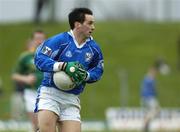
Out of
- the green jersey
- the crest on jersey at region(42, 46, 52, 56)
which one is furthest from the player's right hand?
the green jersey

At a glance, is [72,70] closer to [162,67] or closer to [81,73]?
[81,73]

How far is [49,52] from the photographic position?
36.2 ft

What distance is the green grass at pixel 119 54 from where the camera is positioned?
34.8 m

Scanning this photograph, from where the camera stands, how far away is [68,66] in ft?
35.5

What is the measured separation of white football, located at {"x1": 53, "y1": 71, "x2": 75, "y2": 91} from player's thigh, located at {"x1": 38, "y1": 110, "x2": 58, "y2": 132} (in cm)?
38

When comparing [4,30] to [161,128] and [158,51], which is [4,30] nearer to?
[158,51]

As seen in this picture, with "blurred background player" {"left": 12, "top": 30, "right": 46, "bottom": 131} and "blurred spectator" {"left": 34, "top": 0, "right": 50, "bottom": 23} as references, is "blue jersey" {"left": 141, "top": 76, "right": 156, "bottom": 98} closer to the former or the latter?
"blurred background player" {"left": 12, "top": 30, "right": 46, "bottom": 131}

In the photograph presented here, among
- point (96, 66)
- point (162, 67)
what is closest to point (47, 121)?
point (96, 66)

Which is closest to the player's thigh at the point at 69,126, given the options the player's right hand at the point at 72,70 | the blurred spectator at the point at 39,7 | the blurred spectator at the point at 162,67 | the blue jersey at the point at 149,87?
the player's right hand at the point at 72,70

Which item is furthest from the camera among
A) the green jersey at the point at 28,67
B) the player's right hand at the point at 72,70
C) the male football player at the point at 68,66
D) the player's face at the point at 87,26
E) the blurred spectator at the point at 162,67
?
the blurred spectator at the point at 162,67

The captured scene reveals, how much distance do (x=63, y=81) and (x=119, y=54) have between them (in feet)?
107

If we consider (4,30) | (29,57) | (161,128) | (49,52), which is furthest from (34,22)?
(49,52)

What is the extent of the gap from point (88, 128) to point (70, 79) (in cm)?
1483

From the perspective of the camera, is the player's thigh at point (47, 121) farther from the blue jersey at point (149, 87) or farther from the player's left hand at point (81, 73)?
the blue jersey at point (149, 87)
